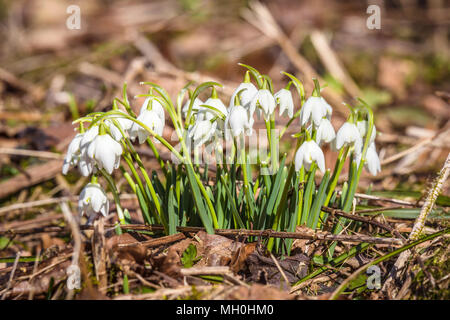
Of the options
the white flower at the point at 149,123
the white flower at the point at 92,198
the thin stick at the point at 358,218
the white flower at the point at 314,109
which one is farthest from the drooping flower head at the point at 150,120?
the thin stick at the point at 358,218

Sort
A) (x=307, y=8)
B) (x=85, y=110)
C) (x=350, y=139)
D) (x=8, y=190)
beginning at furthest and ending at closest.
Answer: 1. (x=307, y=8)
2. (x=85, y=110)
3. (x=8, y=190)
4. (x=350, y=139)

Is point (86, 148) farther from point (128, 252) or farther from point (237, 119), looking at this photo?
point (237, 119)

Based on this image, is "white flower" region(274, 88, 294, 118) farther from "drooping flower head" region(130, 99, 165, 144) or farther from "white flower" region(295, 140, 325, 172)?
"drooping flower head" region(130, 99, 165, 144)

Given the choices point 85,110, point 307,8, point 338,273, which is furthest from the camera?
point 307,8

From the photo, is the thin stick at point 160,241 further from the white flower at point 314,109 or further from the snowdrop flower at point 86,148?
the white flower at point 314,109

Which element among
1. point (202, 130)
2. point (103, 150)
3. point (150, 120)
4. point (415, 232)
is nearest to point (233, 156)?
point (202, 130)

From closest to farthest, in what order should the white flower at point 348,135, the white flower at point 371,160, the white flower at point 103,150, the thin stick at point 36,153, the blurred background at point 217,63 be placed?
the white flower at point 103,150 < the white flower at point 348,135 < the white flower at point 371,160 < the thin stick at point 36,153 < the blurred background at point 217,63
